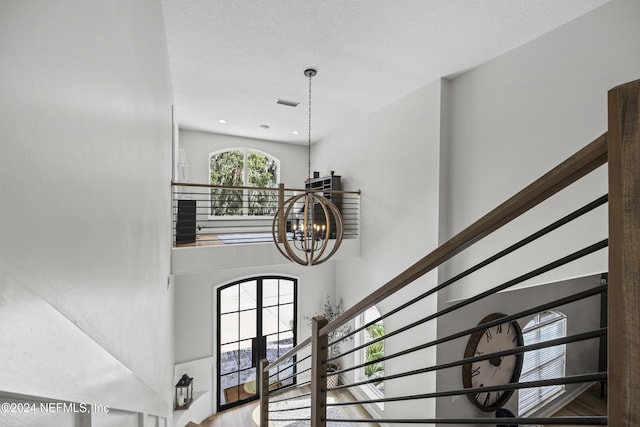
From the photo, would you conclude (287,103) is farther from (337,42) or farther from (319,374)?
(319,374)

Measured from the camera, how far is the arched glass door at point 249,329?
536cm

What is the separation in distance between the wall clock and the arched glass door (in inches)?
124

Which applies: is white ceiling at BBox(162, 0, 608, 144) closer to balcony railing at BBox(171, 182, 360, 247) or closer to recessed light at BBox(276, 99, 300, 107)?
recessed light at BBox(276, 99, 300, 107)

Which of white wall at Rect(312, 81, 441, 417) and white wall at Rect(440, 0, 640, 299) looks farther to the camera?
white wall at Rect(312, 81, 441, 417)

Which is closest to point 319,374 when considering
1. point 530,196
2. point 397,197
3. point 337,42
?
point 530,196

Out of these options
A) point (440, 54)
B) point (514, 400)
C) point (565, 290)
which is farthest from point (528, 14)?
point (514, 400)

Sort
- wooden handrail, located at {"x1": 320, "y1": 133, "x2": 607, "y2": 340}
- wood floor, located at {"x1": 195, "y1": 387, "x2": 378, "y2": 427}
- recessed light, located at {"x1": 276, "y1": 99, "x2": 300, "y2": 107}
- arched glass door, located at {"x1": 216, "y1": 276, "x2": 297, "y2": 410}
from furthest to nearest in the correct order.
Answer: arched glass door, located at {"x1": 216, "y1": 276, "x2": 297, "y2": 410}, wood floor, located at {"x1": 195, "y1": 387, "x2": 378, "y2": 427}, recessed light, located at {"x1": 276, "y1": 99, "x2": 300, "y2": 107}, wooden handrail, located at {"x1": 320, "y1": 133, "x2": 607, "y2": 340}

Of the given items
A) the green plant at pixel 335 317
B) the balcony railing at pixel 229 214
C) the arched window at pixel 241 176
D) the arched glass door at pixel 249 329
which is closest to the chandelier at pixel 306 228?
the balcony railing at pixel 229 214

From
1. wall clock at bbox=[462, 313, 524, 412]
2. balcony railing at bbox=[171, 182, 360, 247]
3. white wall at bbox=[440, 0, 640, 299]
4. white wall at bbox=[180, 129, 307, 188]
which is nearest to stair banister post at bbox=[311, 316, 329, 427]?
balcony railing at bbox=[171, 182, 360, 247]

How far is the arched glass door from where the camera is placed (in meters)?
5.36

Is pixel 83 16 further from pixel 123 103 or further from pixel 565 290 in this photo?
pixel 565 290

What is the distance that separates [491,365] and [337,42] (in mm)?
4438

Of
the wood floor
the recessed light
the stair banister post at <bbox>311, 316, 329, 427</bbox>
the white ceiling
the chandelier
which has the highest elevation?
the recessed light

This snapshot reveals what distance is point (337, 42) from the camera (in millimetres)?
2650
